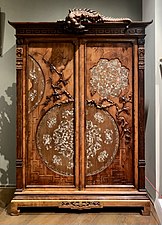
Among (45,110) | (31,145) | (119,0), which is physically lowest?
(31,145)

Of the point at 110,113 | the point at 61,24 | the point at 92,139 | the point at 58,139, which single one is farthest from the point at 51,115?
the point at 61,24

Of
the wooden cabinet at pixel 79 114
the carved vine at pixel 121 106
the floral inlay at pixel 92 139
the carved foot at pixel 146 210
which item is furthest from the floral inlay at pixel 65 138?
the carved foot at pixel 146 210

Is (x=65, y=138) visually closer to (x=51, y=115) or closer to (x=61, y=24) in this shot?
(x=51, y=115)

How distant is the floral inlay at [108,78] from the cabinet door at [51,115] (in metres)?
0.19

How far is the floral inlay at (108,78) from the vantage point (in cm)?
311

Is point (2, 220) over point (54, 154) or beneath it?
beneath

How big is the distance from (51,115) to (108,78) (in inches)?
23.6

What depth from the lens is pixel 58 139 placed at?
10.3 feet

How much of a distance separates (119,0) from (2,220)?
2.49 m

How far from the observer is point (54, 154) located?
3.14m

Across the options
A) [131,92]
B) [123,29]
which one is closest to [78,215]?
[131,92]

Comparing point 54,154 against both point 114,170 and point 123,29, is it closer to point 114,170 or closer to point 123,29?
point 114,170

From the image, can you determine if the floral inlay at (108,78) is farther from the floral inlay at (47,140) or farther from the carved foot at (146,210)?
the carved foot at (146,210)

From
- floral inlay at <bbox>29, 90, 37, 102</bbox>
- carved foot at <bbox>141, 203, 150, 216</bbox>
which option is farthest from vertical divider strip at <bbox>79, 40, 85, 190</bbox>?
carved foot at <bbox>141, 203, 150, 216</bbox>
